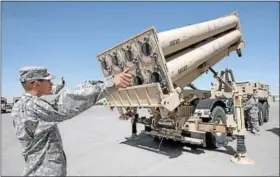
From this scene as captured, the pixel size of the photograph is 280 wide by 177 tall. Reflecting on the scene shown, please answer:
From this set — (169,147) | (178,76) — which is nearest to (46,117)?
(178,76)

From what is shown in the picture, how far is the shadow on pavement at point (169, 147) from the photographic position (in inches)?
253

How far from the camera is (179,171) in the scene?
4.91 m

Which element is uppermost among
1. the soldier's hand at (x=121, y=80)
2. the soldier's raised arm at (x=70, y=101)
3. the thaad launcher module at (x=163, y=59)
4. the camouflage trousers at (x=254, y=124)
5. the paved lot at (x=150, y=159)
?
the thaad launcher module at (x=163, y=59)

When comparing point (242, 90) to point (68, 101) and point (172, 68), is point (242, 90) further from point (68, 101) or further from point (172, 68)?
point (68, 101)

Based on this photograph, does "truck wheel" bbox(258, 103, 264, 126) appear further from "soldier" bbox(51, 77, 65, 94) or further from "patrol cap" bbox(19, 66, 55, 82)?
"patrol cap" bbox(19, 66, 55, 82)

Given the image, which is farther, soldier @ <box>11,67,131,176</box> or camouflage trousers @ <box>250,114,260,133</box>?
camouflage trousers @ <box>250,114,260,133</box>

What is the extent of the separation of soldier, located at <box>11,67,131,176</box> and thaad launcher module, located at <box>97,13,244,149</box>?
3054mm

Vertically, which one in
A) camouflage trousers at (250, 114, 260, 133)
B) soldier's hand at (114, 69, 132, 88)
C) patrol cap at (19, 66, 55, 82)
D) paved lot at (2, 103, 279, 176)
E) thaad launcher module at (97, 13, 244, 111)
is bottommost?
paved lot at (2, 103, 279, 176)

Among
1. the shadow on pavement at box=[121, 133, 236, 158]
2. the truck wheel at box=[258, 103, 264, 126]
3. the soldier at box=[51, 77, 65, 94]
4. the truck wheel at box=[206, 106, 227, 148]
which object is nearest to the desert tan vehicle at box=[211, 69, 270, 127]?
the truck wheel at box=[258, 103, 264, 126]

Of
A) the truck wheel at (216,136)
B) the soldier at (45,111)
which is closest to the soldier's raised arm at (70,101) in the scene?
the soldier at (45,111)

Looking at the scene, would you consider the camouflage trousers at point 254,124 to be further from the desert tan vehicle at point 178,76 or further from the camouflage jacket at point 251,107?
the desert tan vehicle at point 178,76

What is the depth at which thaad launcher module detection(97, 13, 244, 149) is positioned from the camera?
16.8ft

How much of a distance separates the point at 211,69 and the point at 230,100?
134cm

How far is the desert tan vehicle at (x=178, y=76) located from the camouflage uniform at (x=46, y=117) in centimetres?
308
